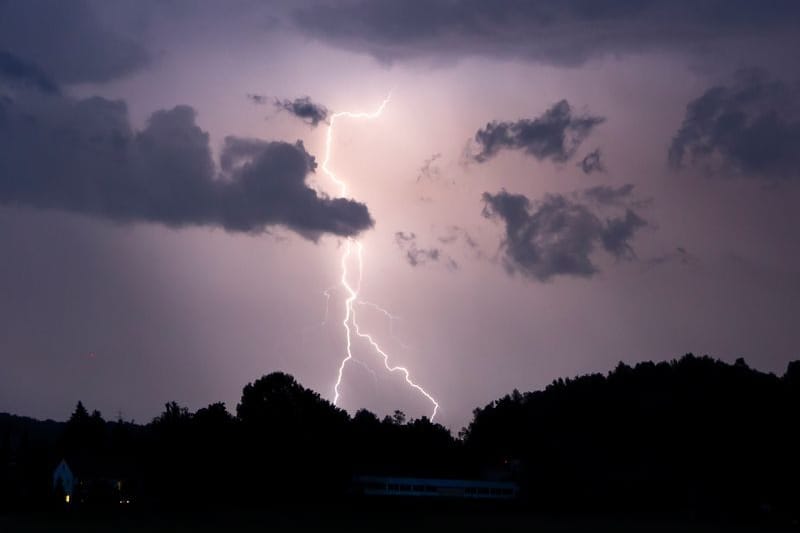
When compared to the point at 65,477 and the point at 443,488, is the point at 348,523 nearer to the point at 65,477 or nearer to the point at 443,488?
the point at 443,488

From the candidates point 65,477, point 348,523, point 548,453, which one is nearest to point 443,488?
point 548,453

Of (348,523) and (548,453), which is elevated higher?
(548,453)

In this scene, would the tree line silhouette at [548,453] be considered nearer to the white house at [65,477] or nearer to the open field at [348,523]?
the white house at [65,477]

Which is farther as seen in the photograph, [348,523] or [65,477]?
[65,477]

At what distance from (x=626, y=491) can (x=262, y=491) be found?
104 feet

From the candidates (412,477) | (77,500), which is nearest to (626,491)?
(412,477)

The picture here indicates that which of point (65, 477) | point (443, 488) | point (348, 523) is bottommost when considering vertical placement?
point (348, 523)

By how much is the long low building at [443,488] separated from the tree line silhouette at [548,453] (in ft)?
5.99

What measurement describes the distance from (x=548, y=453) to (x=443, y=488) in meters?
10.3

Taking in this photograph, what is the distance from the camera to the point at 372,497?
96.3m

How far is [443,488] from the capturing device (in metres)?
105

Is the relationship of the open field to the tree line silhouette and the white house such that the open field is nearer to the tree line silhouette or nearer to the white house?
the tree line silhouette

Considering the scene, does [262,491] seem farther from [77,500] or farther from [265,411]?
[77,500]

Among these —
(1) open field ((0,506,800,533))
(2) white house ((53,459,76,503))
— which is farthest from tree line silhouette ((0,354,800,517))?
(1) open field ((0,506,800,533))
